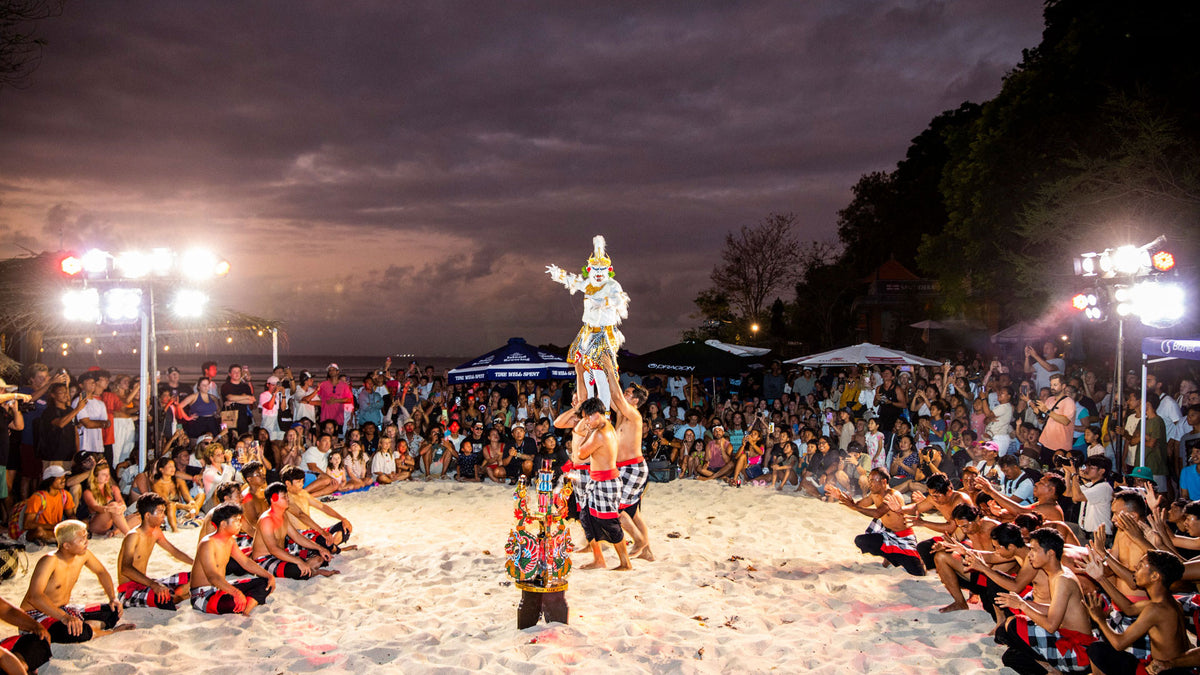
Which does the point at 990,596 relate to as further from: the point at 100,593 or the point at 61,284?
the point at 61,284

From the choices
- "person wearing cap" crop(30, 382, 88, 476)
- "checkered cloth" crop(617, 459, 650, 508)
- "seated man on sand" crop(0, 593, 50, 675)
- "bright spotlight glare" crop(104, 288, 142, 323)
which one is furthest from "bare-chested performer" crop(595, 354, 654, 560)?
"person wearing cap" crop(30, 382, 88, 476)

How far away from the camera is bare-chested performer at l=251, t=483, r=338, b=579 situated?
5.88 meters

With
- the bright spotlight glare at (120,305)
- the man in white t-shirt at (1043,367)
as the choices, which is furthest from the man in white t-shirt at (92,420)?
the man in white t-shirt at (1043,367)

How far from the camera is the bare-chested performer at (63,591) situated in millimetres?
4359

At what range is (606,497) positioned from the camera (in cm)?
606

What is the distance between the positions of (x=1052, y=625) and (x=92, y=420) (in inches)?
366

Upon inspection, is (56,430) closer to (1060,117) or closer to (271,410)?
(271,410)

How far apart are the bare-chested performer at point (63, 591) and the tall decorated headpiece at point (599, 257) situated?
13.2 ft

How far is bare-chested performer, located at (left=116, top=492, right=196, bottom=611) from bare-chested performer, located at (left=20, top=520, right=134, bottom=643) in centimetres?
48

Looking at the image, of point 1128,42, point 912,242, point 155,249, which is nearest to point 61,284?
point 155,249

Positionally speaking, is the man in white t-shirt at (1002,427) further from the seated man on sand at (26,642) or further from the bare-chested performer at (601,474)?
the seated man on sand at (26,642)

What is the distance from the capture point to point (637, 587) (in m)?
5.75

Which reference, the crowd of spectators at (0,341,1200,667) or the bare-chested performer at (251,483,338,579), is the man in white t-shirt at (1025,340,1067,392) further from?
the bare-chested performer at (251,483,338,579)

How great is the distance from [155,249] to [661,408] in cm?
771
